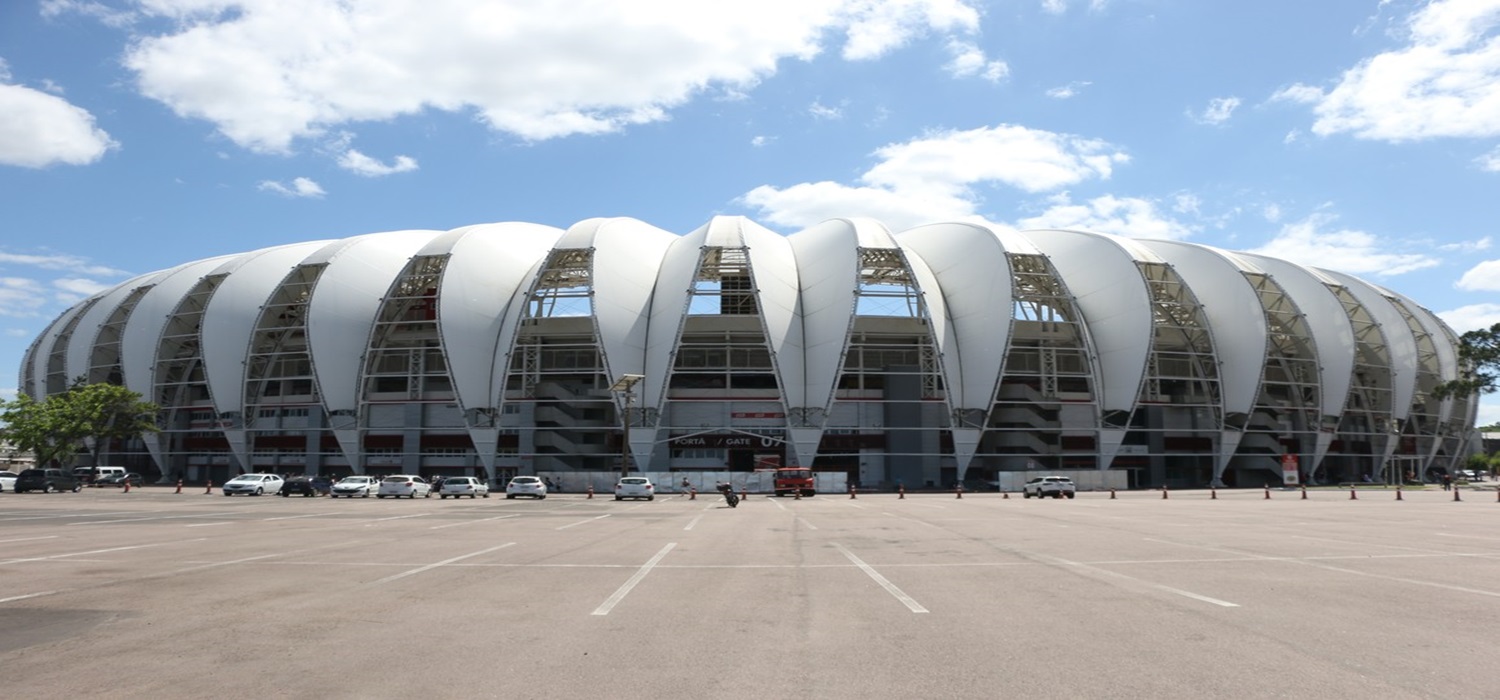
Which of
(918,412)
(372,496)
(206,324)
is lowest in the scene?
(372,496)

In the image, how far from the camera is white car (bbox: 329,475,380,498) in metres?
49.1

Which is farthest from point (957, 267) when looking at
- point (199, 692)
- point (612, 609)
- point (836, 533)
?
point (199, 692)

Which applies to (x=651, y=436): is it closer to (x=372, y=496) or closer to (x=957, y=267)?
(x=372, y=496)

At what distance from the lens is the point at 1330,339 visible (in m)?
67.4

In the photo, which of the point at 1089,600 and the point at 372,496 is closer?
the point at 1089,600

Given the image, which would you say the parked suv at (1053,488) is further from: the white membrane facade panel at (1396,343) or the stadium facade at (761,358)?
the white membrane facade panel at (1396,343)

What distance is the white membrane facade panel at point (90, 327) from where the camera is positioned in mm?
72812

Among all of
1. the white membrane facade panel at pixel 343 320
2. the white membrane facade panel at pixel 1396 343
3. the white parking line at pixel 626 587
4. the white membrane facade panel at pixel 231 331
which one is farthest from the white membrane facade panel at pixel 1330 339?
the white membrane facade panel at pixel 231 331

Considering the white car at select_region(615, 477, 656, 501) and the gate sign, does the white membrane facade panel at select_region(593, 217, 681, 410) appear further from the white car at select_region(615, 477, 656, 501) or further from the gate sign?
the gate sign

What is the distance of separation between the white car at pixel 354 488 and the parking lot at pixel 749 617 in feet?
99.9

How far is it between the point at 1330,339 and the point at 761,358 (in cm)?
4249

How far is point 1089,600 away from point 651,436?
49.9 m

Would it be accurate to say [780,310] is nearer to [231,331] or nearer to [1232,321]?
[1232,321]

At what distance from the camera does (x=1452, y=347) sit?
80500 mm
